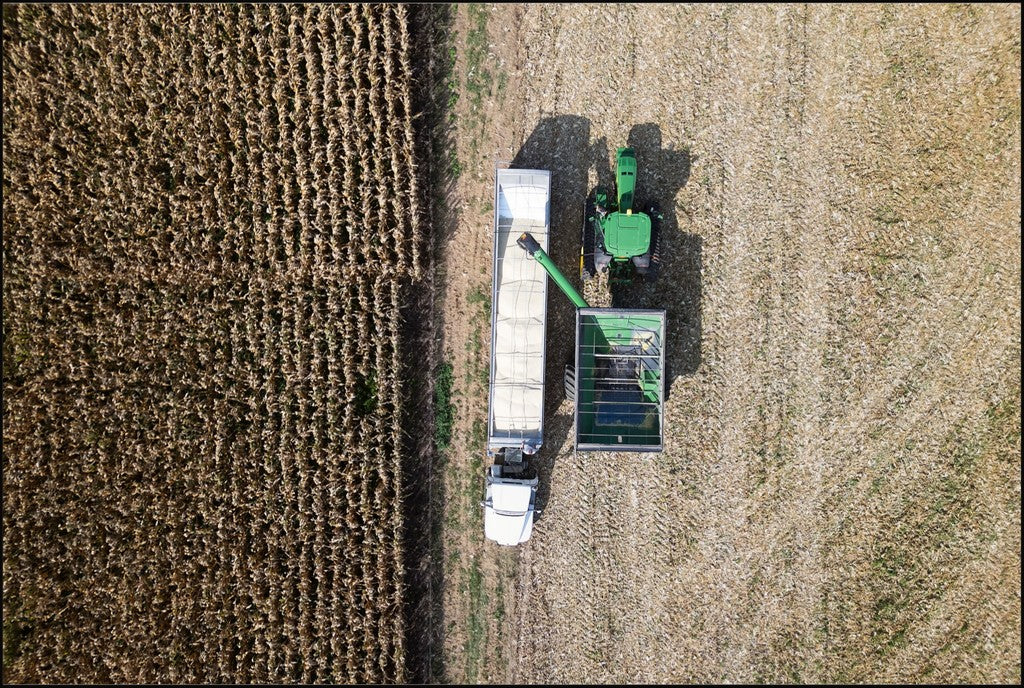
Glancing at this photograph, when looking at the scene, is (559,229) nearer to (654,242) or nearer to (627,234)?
(627,234)

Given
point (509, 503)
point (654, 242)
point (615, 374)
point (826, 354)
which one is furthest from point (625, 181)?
point (509, 503)

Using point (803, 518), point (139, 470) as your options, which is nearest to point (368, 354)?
point (139, 470)

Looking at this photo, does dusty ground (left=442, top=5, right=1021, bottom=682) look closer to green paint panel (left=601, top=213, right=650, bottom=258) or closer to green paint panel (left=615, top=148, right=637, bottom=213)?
green paint panel (left=615, top=148, right=637, bottom=213)

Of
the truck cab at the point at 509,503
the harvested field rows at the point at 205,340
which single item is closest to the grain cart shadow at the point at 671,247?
the truck cab at the point at 509,503

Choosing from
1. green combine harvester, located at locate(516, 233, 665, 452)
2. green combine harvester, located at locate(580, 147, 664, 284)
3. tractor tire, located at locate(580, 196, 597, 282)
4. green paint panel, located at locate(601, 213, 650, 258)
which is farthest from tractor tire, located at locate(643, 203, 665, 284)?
tractor tire, located at locate(580, 196, 597, 282)

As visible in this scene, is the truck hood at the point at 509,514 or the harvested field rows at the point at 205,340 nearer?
the truck hood at the point at 509,514

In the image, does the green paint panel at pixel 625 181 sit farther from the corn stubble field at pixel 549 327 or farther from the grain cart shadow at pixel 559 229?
the grain cart shadow at pixel 559 229
